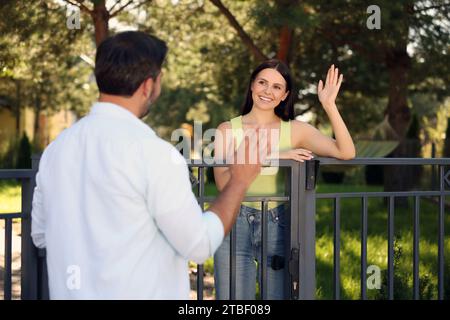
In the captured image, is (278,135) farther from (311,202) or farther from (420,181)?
(420,181)

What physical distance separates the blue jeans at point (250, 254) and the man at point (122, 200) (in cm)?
129

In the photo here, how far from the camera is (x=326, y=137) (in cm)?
345

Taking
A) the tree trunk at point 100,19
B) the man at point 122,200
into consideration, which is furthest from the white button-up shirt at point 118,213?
the tree trunk at point 100,19

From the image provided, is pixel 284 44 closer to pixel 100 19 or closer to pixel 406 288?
pixel 100 19

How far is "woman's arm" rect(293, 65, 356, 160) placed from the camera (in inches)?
129

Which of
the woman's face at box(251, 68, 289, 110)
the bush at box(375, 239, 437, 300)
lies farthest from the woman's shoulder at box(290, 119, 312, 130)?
the bush at box(375, 239, 437, 300)

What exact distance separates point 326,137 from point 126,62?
5.57ft

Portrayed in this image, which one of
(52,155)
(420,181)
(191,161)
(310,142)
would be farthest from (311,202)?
(420,181)
